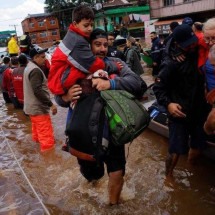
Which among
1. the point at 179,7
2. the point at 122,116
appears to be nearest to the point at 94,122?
the point at 122,116

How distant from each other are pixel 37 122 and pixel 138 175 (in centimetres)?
203

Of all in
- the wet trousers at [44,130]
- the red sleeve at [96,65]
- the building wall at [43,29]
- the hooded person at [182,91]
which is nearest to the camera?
the red sleeve at [96,65]

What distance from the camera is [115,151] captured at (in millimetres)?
2816

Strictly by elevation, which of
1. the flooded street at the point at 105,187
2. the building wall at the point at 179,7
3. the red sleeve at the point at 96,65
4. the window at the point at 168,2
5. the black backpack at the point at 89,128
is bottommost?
the flooded street at the point at 105,187

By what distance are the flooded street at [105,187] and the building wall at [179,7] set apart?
1997 centimetres

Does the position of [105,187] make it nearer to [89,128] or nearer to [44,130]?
[89,128]

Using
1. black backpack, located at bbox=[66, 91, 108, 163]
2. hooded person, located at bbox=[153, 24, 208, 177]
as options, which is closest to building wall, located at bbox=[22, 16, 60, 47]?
hooded person, located at bbox=[153, 24, 208, 177]

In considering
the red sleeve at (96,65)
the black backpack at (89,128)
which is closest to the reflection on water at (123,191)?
the black backpack at (89,128)

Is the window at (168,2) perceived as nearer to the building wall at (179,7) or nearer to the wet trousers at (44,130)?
the building wall at (179,7)

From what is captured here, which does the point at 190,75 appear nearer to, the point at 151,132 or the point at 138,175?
the point at 138,175

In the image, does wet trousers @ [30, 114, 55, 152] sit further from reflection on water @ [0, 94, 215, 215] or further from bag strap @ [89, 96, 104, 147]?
bag strap @ [89, 96, 104, 147]

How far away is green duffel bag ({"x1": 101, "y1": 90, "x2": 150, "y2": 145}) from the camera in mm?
2523

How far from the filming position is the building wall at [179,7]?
2239 centimetres

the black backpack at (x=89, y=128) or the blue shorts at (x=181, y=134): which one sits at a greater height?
the black backpack at (x=89, y=128)
